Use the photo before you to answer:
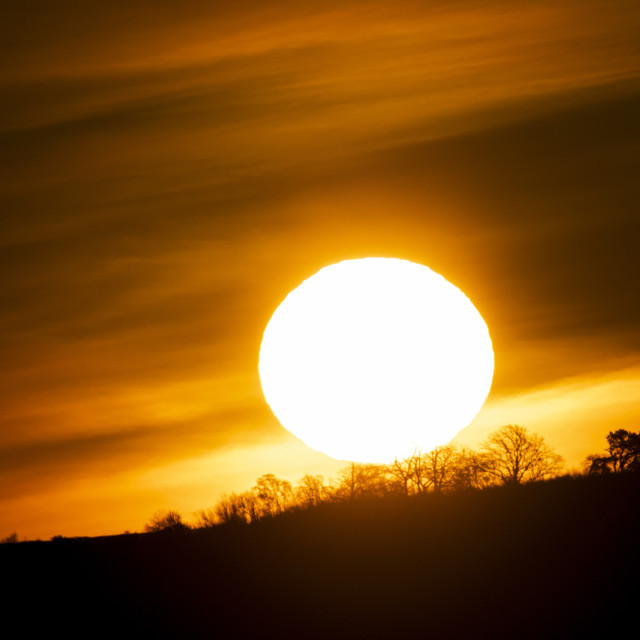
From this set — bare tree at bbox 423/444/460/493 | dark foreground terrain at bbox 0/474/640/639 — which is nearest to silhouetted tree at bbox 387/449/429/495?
bare tree at bbox 423/444/460/493

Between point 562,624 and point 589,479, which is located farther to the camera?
point 589,479

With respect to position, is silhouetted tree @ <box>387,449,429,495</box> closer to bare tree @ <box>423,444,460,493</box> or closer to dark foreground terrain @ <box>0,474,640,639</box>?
bare tree @ <box>423,444,460,493</box>

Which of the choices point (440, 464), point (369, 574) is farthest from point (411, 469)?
point (369, 574)

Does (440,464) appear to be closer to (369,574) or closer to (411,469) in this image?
(411,469)

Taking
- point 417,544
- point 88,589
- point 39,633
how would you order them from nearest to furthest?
point 39,633, point 88,589, point 417,544

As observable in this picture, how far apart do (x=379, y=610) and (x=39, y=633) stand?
748 cm

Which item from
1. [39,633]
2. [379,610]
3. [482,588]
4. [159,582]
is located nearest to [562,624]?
[482,588]

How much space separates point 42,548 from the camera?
1109 inches

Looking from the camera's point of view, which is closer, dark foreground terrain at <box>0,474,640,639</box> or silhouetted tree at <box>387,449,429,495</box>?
dark foreground terrain at <box>0,474,640,639</box>

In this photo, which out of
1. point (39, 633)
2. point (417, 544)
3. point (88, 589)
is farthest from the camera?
point (417, 544)

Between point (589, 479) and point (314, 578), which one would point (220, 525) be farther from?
point (589, 479)

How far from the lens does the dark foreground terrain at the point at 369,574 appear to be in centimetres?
2469

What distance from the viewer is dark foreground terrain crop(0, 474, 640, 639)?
2469 centimetres

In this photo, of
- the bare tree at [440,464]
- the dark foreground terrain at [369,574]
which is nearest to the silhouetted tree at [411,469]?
the bare tree at [440,464]
